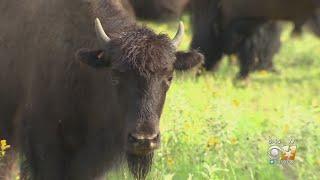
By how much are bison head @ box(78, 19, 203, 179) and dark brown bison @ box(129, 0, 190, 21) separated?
4.90 meters

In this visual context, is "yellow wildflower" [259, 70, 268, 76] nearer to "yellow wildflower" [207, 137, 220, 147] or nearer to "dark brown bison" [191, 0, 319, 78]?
"dark brown bison" [191, 0, 319, 78]

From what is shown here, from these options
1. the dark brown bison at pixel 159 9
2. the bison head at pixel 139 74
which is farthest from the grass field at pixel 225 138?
the dark brown bison at pixel 159 9

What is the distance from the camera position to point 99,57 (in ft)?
18.9

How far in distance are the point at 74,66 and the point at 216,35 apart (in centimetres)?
763

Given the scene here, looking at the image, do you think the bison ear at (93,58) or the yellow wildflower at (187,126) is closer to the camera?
the bison ear at (93,58)

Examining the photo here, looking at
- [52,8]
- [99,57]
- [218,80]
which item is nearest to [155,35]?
[99,57]

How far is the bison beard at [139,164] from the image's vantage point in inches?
219

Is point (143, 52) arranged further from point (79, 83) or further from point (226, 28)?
point (226, 28)

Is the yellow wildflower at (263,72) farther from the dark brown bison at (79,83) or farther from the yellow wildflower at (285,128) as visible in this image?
the dark brown bison at (79,83)

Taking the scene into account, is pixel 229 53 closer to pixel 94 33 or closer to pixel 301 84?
pixel 301 84

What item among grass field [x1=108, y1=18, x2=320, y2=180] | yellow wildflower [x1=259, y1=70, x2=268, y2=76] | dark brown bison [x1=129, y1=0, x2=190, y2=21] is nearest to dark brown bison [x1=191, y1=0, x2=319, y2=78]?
yellow wildflower [x1=259, y1=70, x2=268, y2=76]

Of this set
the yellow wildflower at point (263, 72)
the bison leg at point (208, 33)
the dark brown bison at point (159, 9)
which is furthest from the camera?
the yellow wildflower at point (263, 72)

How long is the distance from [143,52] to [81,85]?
2.66 feet

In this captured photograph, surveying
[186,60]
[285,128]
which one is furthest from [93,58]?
[285,128]
